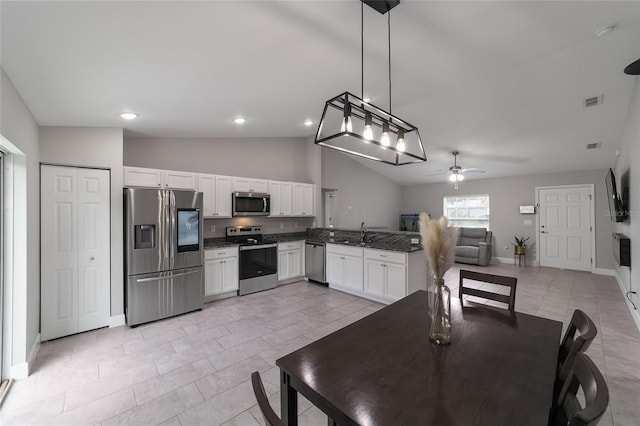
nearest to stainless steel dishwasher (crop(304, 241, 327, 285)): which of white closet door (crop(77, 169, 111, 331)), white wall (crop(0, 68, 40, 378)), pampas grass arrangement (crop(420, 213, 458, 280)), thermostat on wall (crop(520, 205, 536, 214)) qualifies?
white closet door (crop(77, 169, 111, 331))

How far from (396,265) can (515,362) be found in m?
2.87

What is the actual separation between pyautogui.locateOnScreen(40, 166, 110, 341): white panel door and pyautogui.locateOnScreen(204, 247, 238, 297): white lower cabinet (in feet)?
4.04

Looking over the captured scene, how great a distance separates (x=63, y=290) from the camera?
10.3ft

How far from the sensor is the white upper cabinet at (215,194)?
4375mm

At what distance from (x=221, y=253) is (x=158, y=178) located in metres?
1.44

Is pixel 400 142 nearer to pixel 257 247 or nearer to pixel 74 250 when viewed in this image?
pixel 257 247

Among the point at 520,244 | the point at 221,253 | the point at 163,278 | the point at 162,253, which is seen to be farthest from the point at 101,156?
the point at 520,244

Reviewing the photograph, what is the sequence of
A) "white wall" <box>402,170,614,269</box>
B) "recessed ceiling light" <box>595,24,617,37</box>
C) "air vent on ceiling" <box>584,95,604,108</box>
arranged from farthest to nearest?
"white wall" <box>402,170,614,269</box> → "air vent on ceiling" <box>584,95,604,108</box> → "recessed ceiling light" <box>595,24,617,37</box>

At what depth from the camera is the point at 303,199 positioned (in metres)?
5.76

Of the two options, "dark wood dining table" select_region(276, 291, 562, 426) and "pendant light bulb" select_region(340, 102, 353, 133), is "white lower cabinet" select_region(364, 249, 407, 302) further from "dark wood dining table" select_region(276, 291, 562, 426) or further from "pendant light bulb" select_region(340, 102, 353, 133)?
"pendant light bulb" select_region(340, 102, 353, 133)

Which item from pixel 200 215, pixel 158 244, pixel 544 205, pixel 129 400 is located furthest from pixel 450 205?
pixel 129 400

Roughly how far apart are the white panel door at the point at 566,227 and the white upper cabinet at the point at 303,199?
19.0 ft

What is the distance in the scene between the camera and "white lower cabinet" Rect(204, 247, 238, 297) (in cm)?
426

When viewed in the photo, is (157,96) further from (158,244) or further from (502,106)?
(502,106)
